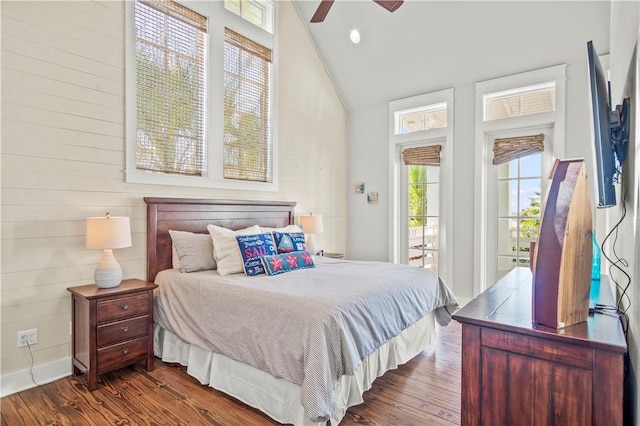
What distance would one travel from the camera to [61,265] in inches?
105

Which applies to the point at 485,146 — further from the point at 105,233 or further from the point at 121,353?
the point at 121,353

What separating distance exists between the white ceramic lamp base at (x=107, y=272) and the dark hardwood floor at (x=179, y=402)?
2.28 ft

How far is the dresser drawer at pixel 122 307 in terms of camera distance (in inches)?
98.1

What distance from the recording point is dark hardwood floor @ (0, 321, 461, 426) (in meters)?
2.10

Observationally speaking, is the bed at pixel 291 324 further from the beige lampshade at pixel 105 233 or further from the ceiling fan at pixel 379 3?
the ceiling fan at pixel 379 3

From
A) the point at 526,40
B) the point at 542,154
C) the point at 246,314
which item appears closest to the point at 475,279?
the point at 542,154

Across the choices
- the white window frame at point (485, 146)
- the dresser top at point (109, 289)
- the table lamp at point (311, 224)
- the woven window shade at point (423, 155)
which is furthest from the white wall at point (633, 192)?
the table lamp at point (311, 224)

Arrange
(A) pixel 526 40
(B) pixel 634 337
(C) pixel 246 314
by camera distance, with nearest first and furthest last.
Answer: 1. (B) pixel 634 337
2. (C) pixel 246 314
3. (A) pixel 526 40

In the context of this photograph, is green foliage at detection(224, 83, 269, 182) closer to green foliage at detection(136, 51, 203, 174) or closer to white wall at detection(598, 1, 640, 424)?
green foliage at detection(136, 51, 203, 174)

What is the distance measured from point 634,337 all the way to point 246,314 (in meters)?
1.85

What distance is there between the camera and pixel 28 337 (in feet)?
8.32

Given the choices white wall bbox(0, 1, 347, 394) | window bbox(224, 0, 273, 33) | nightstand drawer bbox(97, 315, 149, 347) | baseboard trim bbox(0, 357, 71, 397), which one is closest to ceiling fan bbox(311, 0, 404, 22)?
window bbox(224, 0, 273, 33)

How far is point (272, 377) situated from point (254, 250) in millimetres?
1182

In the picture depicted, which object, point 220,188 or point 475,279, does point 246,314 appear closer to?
point 220,188
